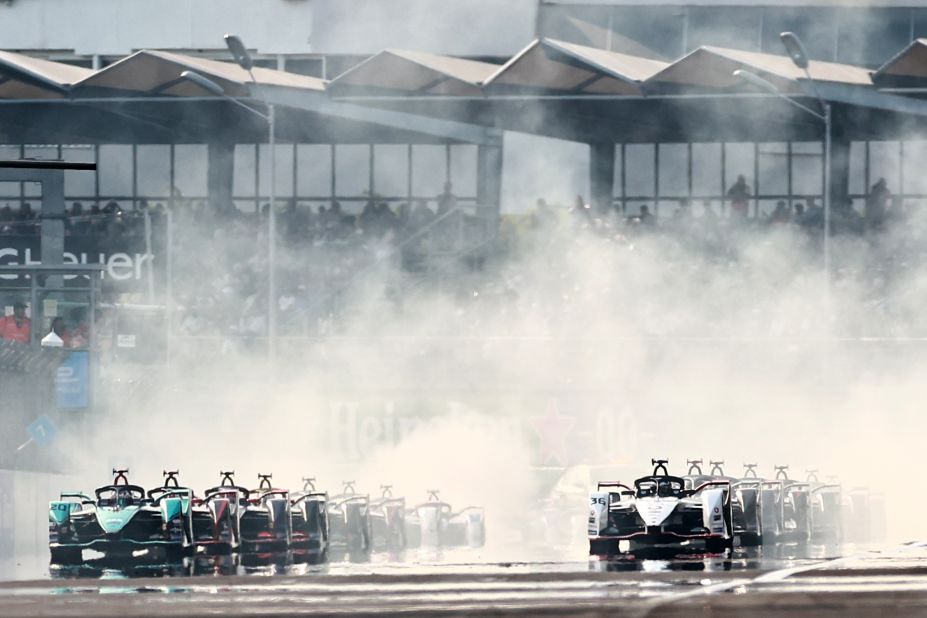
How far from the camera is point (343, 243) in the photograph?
1487 inches

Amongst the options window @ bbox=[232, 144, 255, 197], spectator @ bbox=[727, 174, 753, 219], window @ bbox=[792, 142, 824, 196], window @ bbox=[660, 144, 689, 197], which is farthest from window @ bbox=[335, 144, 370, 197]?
window @ bbox=[792, 142, 824, 196]

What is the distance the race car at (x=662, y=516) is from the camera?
787 inches

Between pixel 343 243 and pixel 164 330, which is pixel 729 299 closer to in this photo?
pixel 343 243

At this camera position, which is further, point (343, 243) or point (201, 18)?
point (201, 18)

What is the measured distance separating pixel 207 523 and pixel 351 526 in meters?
2.70

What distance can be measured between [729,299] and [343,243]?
28.3ft

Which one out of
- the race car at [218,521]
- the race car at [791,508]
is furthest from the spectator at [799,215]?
the race car at [218,521]

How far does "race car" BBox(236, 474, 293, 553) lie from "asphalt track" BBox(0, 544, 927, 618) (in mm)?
2062

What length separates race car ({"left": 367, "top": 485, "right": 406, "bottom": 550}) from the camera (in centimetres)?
2420

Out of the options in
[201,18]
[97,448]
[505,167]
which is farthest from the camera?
[201,18]

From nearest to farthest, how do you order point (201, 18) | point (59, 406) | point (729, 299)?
point (59, 406), point (729, 299), point (201, 18)

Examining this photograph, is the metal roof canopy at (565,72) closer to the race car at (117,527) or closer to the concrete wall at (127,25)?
the concrete wall at (127,25)

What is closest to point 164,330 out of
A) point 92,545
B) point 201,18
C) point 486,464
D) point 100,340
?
point 100,340

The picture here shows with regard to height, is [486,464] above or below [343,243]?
below
